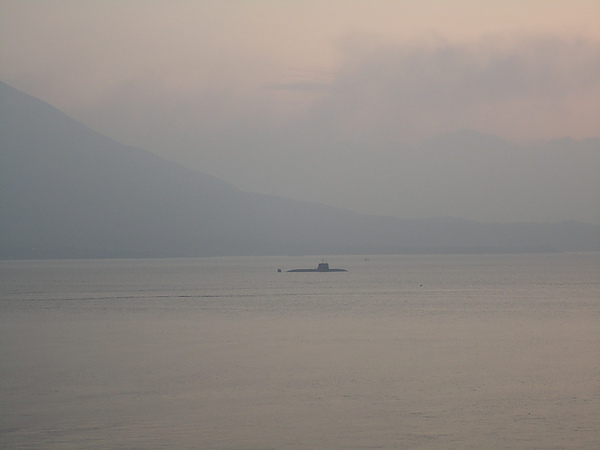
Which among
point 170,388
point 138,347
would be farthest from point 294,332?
point 170,388

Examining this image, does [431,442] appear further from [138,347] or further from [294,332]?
[294,332]

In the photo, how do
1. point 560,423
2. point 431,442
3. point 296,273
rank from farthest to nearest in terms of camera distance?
point 296,273 → point 560,423 → point 431,442

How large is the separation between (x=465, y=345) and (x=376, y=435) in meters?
21.6

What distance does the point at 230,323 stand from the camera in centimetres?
5722

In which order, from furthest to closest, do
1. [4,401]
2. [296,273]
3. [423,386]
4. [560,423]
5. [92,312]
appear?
[296,273] < [92,312] < [423,386] < [4,401] < [560,423]

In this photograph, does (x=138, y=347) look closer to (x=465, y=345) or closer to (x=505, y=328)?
(x=465, y=345)

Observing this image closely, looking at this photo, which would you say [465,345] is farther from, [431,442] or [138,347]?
[431,442]

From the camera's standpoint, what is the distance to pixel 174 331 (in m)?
52.0

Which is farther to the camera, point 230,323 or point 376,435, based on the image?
point 230,323

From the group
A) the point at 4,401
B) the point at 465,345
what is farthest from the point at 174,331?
the point at 4,401

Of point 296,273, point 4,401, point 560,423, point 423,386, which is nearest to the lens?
point 560,423

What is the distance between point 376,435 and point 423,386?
8.06 metres

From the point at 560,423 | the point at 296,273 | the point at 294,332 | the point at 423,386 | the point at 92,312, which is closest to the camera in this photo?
the point at 560,423

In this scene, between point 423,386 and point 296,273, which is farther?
point 296,273
